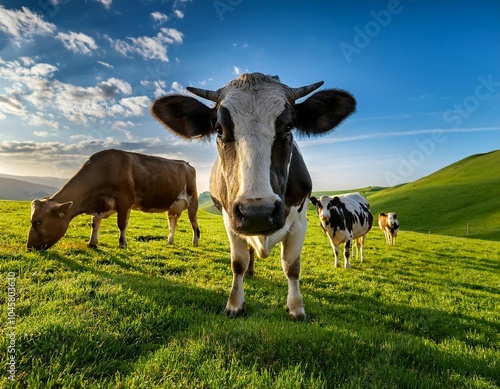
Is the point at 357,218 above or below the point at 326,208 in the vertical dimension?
below

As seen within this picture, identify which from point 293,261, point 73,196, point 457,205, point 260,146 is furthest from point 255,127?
point 457,205

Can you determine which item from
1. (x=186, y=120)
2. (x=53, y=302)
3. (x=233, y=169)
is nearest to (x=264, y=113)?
(x=233, y=169)

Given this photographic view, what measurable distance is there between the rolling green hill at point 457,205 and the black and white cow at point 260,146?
180 feet

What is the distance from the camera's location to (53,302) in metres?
3.81

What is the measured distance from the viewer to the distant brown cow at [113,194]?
293 inches

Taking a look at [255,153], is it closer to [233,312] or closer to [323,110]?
[323,110]

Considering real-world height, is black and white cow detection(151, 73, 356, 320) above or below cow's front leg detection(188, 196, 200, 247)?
above

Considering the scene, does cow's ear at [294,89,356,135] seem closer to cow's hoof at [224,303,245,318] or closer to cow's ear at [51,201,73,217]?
cow's hoof at [224,303,245,318]

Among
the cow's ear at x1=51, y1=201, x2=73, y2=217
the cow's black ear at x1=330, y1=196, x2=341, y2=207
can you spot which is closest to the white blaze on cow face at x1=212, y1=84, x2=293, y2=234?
the cow's ear at x1=51, y1=201, x2=73, y2=217

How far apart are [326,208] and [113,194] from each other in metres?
7.11

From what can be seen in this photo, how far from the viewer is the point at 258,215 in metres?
2.64

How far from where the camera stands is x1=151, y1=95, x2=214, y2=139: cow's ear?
419cm

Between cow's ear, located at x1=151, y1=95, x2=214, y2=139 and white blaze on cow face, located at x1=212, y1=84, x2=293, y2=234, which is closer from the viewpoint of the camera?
white blaze on cow face, located at x1=212, y1=84, x2=293, y2=234

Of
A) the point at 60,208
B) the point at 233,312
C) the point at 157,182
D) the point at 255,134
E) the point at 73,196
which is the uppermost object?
the point at 255,134
